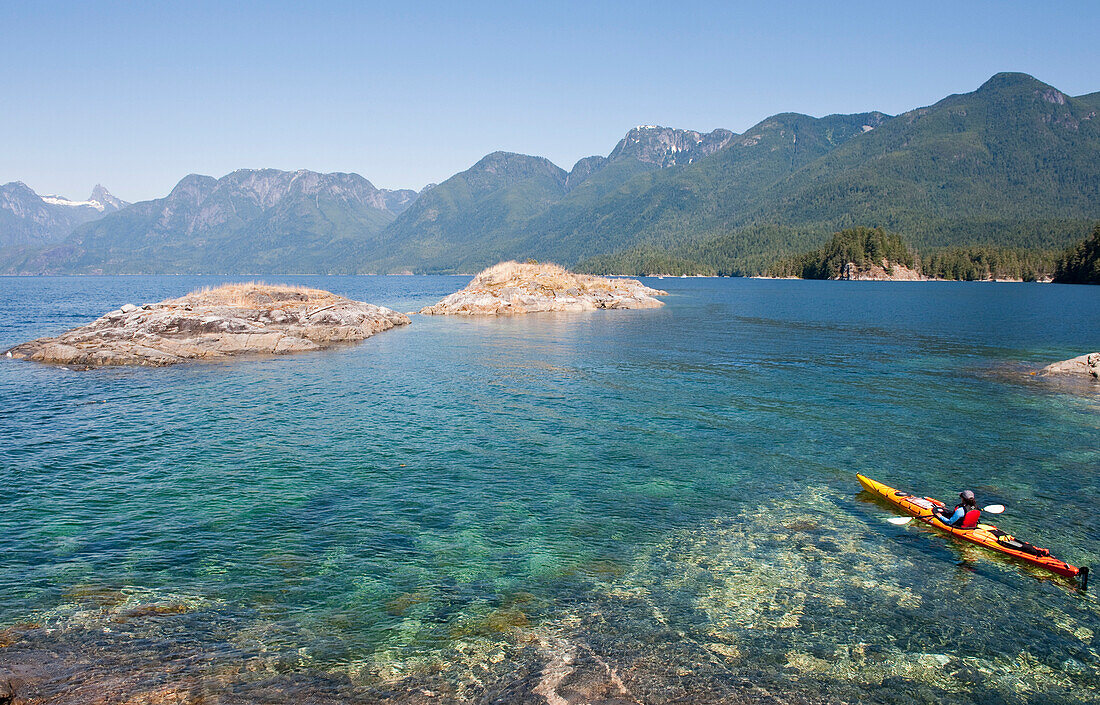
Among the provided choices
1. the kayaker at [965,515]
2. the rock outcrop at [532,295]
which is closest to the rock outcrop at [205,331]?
the rock outcrop at [532,295]

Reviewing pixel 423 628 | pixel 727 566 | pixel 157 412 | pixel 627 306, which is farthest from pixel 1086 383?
pixel 627 306

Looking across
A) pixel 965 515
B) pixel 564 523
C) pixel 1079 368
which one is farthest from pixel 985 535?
pixel 1079 368

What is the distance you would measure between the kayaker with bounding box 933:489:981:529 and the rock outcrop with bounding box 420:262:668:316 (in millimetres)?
76202

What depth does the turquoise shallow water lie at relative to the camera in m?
12.0

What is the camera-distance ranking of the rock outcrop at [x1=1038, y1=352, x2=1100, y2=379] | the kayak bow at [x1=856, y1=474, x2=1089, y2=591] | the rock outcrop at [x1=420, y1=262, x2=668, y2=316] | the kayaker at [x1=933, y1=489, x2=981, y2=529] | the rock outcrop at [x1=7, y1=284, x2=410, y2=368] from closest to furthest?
the kayak bow at [x1=856, y1=474, x2=1089, y2=591], the kayaker at [x1=933, y1=489, x2=981, y2=529], the rock outcrop at [x1=1038, y1=352, x2=1100, y2=379], the rock outcrop at [x1=7, y1=284, x2=410, y2=368], the rock outcrop at [x1=420, y1=262, x2=668, y2=316]

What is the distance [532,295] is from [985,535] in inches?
3379

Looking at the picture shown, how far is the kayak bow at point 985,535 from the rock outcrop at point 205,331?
4709 centimetres

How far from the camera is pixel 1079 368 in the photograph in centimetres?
4097

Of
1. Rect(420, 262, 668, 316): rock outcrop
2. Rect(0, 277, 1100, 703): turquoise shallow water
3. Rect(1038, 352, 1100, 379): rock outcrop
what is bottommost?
Rect(0, 277, 1100, 703): turquoise shallow water

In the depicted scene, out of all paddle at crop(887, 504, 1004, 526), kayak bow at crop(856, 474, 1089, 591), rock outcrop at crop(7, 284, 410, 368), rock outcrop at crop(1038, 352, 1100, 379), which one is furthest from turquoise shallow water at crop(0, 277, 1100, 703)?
rock outcrop at crop(7, 284, 410, 368)

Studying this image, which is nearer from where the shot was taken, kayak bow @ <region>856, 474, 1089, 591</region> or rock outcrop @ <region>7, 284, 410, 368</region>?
kayak bow @ <region>856, 474, 1089, 591</region>

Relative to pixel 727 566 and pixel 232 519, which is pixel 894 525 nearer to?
pixel 727 566

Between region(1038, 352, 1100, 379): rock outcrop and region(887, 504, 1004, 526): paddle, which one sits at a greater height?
region(1038, 352, 1100, 379): rock outcrop

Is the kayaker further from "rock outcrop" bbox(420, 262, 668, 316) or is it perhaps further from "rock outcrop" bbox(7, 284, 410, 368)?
"rock outcrop" bbox(420, 262, 668, 316)
